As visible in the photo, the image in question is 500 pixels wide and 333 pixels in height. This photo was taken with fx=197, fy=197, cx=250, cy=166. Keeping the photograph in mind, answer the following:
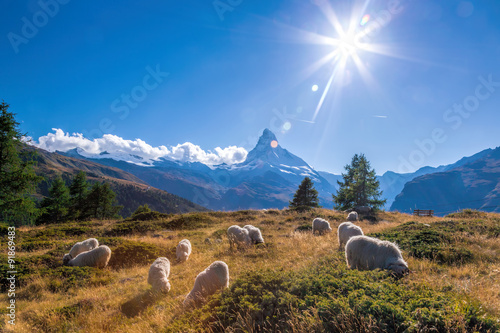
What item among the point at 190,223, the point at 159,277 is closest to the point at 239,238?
the point at 159,277

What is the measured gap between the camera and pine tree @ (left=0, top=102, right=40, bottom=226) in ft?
→ 66.7

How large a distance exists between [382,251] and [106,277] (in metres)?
12.1

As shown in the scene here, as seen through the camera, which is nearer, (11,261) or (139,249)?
(11,261)

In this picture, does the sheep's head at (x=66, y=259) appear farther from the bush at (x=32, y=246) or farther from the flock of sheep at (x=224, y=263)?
the bush at (x=32, y=246)

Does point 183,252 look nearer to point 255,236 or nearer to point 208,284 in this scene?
point 255,236

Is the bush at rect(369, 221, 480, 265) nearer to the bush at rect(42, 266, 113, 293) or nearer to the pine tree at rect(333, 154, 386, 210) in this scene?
the bush at rect(42, 266, 113, 293)

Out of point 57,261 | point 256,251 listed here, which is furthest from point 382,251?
point 57,261

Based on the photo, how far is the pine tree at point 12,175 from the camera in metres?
20.3

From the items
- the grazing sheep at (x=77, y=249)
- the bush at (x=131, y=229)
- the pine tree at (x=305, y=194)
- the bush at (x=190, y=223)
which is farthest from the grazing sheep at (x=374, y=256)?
the pine tree at (x=305, y=194)

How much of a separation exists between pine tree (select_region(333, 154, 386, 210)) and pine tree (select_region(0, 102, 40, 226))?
49999 mm

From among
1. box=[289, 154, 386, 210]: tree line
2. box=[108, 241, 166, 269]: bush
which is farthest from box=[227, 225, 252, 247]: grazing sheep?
box=[289, 154, 386, 210]: tree line

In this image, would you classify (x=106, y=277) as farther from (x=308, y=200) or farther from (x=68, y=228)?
(x=308, y=200)

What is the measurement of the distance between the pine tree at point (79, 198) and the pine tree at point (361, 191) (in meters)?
54.0

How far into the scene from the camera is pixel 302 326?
11.2ft
